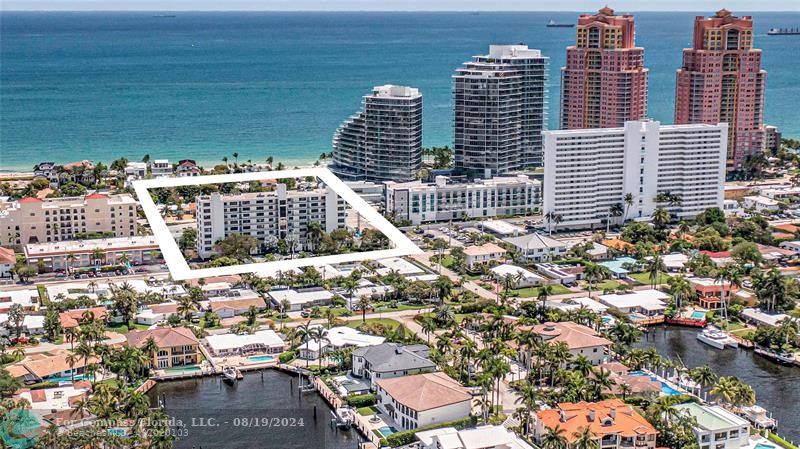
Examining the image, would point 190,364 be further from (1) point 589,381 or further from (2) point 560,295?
(2) point 560,295

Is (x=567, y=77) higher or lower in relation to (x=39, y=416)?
higher

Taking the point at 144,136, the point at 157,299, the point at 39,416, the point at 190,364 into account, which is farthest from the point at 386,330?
the point at 144,136

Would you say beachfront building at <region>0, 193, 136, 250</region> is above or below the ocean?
below

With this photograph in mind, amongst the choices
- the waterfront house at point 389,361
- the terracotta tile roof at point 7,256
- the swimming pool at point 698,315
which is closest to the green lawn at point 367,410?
the waterfront house at point 389,361

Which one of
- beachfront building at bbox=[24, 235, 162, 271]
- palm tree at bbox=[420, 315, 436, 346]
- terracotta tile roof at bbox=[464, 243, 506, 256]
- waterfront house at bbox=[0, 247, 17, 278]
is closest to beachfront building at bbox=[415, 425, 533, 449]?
palm tree at bbox=[420, 315, 436, 346]

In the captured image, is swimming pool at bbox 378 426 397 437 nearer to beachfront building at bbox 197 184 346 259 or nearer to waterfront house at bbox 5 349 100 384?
waterfront house at bbox 5 349 100 384

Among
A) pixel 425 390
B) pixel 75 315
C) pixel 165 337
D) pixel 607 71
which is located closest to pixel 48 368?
pixel 165 337

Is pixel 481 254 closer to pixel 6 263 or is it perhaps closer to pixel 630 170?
pixel 630 170

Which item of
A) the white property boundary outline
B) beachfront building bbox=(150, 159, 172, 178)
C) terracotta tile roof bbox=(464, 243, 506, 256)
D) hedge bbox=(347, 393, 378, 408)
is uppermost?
the white property boundary outline
